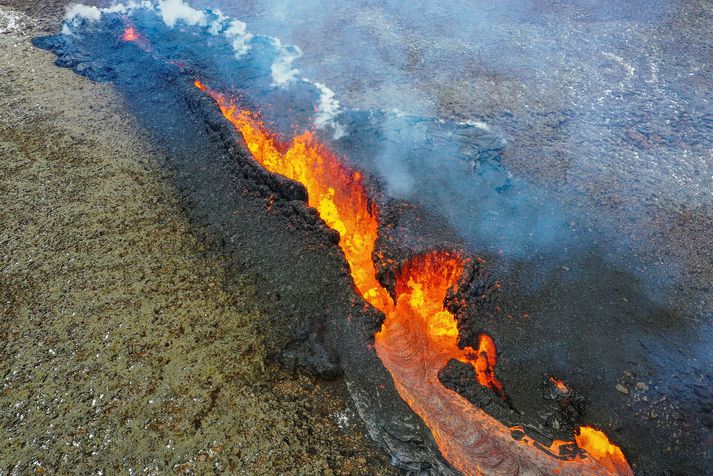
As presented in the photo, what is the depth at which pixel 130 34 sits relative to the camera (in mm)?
7730

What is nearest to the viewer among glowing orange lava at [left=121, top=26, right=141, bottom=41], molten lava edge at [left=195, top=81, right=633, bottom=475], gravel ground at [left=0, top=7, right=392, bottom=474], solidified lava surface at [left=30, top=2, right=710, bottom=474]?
gravel ground at [left=0, top=7, right=392, bottom=474]

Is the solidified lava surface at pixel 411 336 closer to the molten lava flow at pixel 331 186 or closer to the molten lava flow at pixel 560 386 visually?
the molten lava flow at pixel 560 386

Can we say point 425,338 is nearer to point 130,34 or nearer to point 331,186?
point 331,186

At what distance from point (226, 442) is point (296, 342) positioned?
903 millimetres

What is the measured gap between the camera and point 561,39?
24.8 ft

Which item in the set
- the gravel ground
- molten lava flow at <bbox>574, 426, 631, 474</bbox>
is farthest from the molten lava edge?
the gravel ground

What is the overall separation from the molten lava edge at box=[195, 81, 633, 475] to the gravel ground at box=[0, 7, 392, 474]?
A: 595mm

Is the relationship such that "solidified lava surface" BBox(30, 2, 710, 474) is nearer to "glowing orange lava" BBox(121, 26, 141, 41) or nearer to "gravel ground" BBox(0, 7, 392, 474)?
"gravel ground" BBox(0, 7, 392, 474)

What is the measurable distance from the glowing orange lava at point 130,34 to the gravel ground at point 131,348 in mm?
3184

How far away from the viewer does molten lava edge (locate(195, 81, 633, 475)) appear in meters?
3.18

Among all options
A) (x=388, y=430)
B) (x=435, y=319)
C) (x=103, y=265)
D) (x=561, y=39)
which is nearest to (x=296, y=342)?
(x=388, y=430)

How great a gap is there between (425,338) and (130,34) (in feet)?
24.5

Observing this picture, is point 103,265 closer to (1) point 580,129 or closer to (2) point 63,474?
(2) point 63,474

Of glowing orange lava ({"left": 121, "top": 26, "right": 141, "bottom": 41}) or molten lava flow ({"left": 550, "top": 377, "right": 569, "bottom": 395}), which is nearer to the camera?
molten lava flow ({"left": 550, "top": 377, "right": 569, "bottom": 395})
